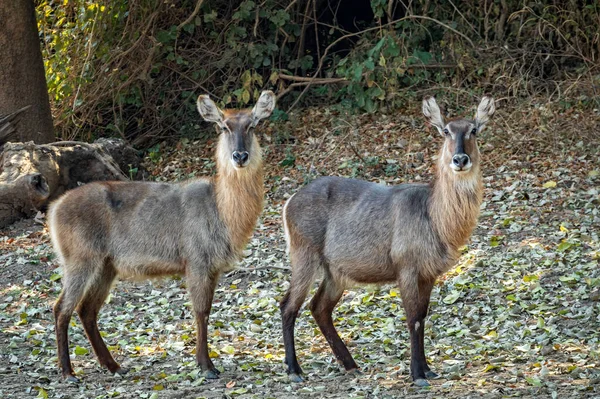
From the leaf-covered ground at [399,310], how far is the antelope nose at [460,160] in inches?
44.1

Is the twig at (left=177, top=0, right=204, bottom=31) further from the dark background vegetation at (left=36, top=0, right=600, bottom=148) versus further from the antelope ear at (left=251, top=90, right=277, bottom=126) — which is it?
the antelope ear at (left=251, top=90, right=277, bottom=126)

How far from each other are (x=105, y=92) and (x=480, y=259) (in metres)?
5.62

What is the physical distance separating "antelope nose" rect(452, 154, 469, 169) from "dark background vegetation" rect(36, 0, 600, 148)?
4773mm

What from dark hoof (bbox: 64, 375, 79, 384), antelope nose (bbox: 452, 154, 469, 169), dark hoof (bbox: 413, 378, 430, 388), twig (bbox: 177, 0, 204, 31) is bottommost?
dark hoof (bbox: 413, 378, 430, 388)

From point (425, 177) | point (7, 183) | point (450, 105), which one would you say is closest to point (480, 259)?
point (425, 177)

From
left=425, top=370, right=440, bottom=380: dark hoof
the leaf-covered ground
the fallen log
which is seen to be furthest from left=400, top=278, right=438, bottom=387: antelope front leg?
the fallen log

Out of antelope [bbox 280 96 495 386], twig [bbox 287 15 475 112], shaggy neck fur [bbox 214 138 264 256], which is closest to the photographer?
antelope [bbox 280 96 495 386]

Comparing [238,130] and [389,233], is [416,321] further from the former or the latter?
[238,130]

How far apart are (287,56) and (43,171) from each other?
377 centimetres

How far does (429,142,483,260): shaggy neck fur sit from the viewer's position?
5.02 metres

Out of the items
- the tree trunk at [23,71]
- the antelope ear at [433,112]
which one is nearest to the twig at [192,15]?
the tree trunk at [23,71]

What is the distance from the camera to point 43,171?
877 centimetres

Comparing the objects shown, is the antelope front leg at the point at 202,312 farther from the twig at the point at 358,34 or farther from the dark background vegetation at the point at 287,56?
the twig at the point at 358,34

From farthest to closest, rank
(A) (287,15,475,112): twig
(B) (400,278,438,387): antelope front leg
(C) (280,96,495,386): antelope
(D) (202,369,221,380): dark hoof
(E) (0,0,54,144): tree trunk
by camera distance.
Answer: (A) (287,15,475,112): twig, (E) (0,0,54,144): tree trunk, (D) (202,369,221,380): dark hoof, (C) (280,96,495,386): antelope, (B) (400,278,438,387): antelope front leg
